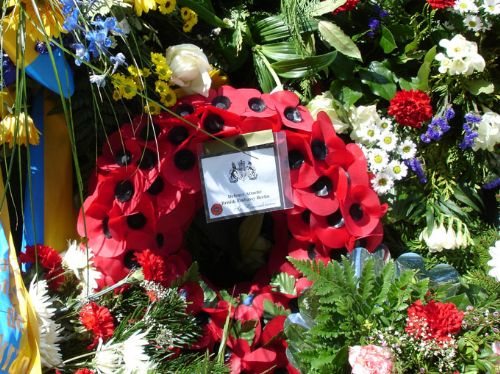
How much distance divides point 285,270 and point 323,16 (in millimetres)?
686

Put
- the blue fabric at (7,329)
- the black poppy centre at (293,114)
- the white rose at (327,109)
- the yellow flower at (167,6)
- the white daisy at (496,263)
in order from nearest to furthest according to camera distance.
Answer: the blue fabric at (7,329) < the white daisy at (496,263) < the yellow flower at (167,6) < the black poppy centre at (293,114) < the white rose at (327,109)

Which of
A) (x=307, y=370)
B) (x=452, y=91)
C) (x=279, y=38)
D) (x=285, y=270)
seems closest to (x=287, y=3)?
(x=279, y=38)

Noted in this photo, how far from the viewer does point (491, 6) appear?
67.2 inches

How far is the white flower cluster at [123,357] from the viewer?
49.9 inches

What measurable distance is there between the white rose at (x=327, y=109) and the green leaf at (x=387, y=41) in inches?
8.2

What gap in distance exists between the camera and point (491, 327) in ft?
4.20

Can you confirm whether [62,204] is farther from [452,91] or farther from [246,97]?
[452,91]

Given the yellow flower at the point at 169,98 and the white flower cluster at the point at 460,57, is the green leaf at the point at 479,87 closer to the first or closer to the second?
the white flower cluster at the point at 460,57

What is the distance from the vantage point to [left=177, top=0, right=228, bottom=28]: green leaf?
5.43 ft

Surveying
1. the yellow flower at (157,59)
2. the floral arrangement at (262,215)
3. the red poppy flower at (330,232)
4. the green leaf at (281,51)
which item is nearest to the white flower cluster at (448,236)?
the floral arrangement at (262,215)

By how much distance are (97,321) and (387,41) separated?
104 cm

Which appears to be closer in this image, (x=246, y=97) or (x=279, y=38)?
(x=246, y=97)

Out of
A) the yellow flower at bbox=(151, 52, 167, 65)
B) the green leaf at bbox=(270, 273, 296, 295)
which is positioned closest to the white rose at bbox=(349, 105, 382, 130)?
the green leaf at bbox=(270, 273, 296, 295)

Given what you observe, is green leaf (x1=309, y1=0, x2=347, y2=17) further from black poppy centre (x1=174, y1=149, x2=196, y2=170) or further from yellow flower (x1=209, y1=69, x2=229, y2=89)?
black poppy centre (x1=174, y1=149, x2=196, y2=170)
